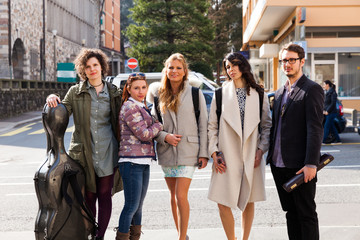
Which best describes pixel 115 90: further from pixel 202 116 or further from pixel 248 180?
pixel 248 180

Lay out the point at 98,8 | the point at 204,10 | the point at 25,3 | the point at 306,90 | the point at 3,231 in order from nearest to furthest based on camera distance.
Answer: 1. the point at 306,90
2. the point at 3,231
3. the point at 25,3
4. the point at 204,10
5. the point at 98,8

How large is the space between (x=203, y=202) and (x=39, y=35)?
3476 cm

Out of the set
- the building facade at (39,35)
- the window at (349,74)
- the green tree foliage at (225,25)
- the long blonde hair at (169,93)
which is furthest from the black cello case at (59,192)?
the green tree foliage at (225,25)

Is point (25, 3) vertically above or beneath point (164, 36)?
above

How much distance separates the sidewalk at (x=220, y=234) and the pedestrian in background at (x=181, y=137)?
0.54m

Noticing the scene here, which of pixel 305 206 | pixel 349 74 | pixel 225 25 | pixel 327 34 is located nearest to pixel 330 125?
pixel 305 206

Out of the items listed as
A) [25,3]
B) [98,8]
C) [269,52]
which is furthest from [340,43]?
[98,8]

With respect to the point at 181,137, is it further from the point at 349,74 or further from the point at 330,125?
the point at 349,74

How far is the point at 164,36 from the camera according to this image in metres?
35.3

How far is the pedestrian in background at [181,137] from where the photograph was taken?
4379mm

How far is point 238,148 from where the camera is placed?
425 centimetres

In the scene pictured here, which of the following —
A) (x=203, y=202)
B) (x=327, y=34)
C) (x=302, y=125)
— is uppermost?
(x=327, y=34)

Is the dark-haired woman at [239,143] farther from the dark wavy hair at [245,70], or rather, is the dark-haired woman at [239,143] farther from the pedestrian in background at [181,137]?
the pedestrian in background at [181,137]

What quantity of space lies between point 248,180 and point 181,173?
0.60 meters
